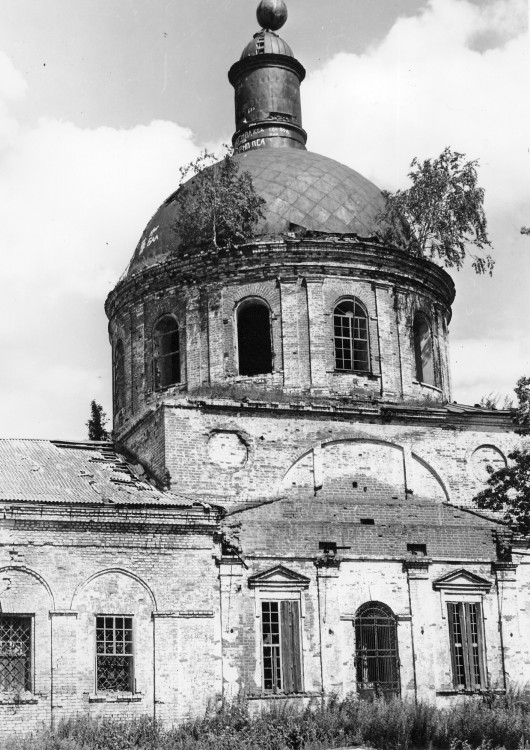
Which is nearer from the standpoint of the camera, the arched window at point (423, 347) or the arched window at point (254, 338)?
the arched window at point (254, 338)

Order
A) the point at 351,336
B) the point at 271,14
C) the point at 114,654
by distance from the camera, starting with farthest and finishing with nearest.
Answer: the point at 271,14 < the point at 351,336 < the point at 114,654

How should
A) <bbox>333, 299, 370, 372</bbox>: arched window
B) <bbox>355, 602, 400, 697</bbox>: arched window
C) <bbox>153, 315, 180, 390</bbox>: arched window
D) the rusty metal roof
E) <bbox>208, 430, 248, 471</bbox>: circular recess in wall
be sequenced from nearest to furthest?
1. the rusty metal roof
2. <bbox>355, 602, 400, 697</bbox>: arched window
3. <bbox>208, 430, 248, 471</bbox>: circular recess in wall
4. <bbox>333, 299, 370, 372</bbox>: arched window
5. <bbox>153, 315, 180, 390</bbox>: arched window

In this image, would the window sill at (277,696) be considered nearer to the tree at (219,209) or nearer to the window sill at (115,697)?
the window sill at (115,697)

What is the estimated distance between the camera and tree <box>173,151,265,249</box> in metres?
24.9

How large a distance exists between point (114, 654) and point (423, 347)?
1061 cm

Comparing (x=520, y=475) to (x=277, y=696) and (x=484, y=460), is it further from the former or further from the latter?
(x=277, y=696)

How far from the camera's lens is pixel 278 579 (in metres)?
20.4

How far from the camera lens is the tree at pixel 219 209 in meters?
24.9

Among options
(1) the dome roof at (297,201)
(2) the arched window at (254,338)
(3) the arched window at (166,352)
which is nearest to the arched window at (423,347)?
(1) the dome roof at (297,201)

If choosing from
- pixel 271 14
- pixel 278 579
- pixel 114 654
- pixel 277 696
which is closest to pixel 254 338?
pixel 278 579

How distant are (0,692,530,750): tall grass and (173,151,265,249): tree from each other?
33.2ft

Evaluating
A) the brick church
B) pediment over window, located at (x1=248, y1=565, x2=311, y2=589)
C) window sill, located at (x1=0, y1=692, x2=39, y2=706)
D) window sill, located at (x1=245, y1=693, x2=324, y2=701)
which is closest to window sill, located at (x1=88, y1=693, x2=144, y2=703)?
the brick church

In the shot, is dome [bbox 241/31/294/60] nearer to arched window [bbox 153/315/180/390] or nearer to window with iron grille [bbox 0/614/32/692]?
arched window [bbox 153/315/180/390]

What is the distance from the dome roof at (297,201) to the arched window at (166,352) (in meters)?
1.46
